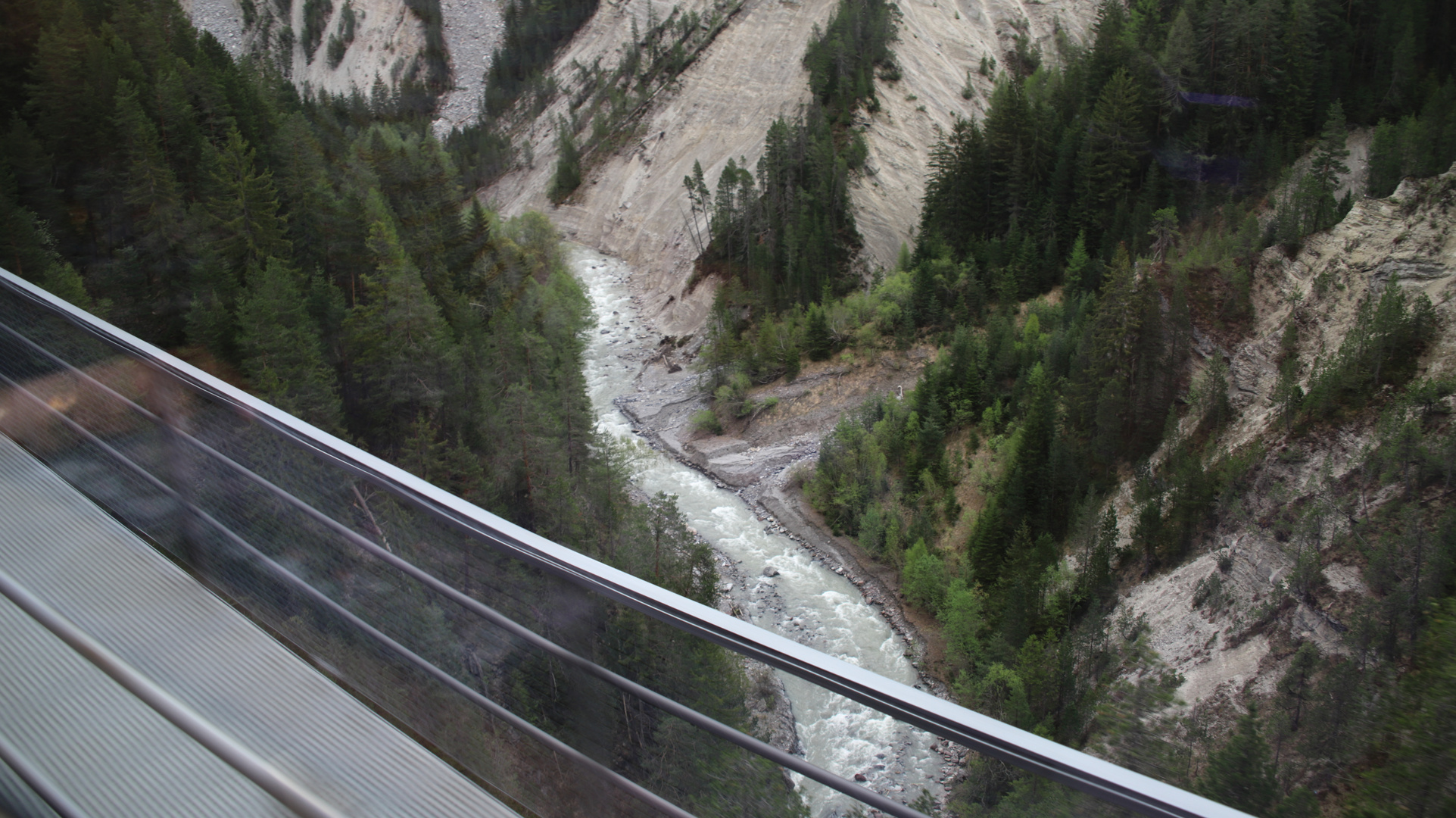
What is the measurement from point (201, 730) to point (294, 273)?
78.3ft

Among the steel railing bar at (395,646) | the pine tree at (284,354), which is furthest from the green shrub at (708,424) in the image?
the steel railing bar at (395,646)

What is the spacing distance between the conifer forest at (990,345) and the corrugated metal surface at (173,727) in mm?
516

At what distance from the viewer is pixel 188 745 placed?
96.1 inches

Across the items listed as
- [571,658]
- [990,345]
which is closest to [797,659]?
[571,658]

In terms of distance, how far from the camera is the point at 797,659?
2.12 m

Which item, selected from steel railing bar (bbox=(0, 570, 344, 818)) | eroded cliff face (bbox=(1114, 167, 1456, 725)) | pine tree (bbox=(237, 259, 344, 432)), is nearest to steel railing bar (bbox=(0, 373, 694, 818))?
steel railing bar (bbox=(0, 570, 344, 818))

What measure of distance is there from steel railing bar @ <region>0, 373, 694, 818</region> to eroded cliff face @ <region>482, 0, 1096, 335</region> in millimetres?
38324

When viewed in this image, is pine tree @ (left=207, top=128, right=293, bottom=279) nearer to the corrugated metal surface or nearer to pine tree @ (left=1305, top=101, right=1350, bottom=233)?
the corrugated metal surface

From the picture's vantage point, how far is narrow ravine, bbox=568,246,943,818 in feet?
7.29

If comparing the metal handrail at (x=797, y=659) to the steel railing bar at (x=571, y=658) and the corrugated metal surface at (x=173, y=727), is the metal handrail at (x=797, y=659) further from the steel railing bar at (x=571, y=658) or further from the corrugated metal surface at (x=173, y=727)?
the corrugated metal surface at (x=173, y=727)

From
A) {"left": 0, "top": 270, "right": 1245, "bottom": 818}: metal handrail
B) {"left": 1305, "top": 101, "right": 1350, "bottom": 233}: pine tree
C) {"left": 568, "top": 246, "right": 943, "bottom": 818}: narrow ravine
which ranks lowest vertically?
{"left": 568, "top": 246, "right": 943, "bottom": 818}: narrow ravine

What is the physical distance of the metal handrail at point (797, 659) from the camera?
187 cm

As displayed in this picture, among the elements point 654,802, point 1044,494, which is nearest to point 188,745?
point 654,802

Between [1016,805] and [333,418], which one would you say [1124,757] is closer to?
[1016,805]
